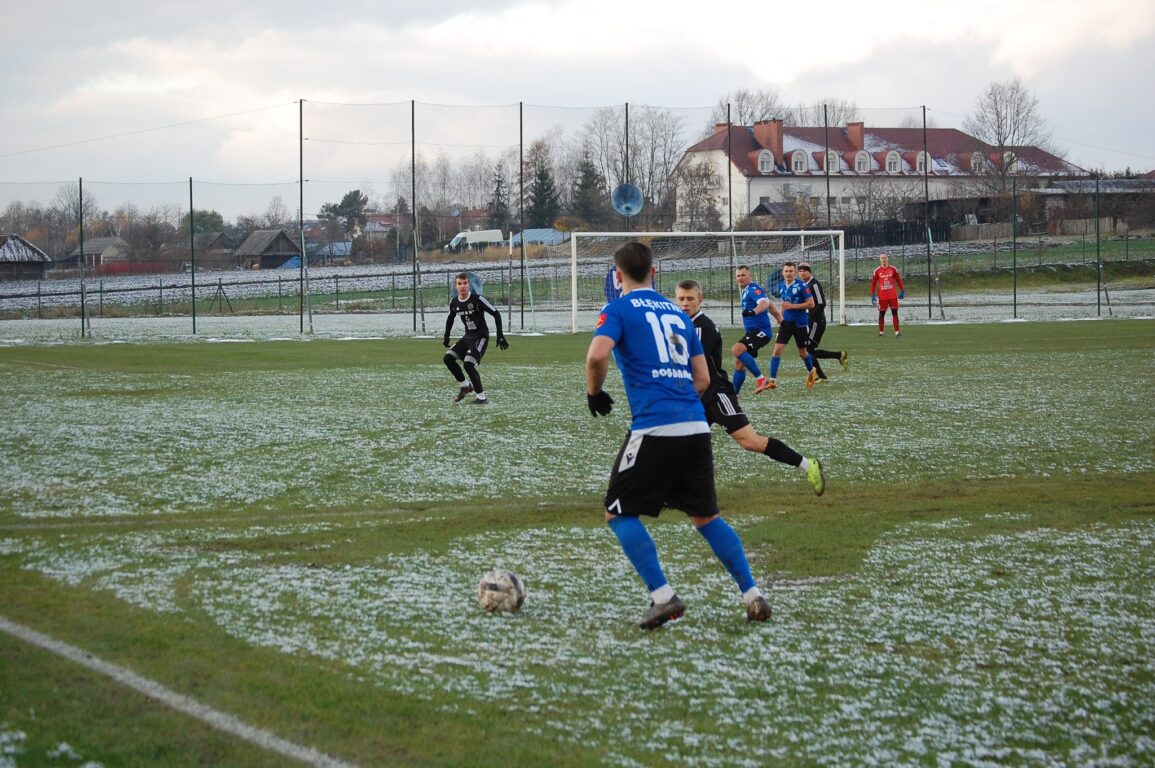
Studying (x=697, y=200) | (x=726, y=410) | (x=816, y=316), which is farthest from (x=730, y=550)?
(x=697, y=200)

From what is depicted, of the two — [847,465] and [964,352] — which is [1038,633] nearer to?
[847,465]

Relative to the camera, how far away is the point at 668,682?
481 cm

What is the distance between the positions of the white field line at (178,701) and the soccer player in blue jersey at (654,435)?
2112mm

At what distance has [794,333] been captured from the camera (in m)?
17.8

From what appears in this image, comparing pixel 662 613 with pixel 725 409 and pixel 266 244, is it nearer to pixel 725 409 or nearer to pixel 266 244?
pixel 725 409

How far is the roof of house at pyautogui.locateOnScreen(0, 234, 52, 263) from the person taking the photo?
1381 inches

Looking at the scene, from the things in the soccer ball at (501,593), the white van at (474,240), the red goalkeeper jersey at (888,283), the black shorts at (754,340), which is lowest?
the soccer ball at (501,593)

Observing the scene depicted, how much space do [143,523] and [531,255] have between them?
29.5 metres

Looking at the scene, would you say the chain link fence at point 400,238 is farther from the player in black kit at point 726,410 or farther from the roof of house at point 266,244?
the player in black kit at point 726,410

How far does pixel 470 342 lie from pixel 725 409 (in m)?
8.01

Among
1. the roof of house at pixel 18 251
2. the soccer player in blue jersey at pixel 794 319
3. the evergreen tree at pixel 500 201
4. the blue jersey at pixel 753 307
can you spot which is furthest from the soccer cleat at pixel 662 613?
the roof of house at pixel 18 251

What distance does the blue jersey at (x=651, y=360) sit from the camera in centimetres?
581

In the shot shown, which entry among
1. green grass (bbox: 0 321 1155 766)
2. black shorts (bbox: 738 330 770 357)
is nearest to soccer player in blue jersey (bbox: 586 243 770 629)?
green grass (bbox: 0 321 1155 766)

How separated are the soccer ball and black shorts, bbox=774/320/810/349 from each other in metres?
12.2
